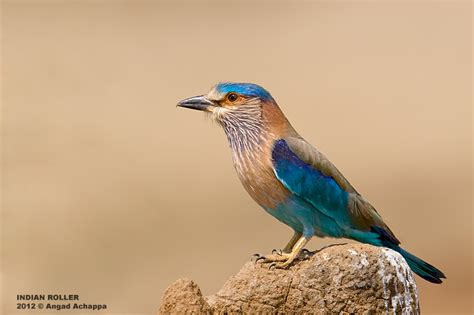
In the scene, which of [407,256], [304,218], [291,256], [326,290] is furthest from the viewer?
[407,256]

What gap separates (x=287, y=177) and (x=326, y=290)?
1290mm

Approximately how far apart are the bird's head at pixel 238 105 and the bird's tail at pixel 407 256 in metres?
1.17

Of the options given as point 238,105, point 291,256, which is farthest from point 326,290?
point 238,105

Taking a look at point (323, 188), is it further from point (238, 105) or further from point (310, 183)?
point (238, 105)

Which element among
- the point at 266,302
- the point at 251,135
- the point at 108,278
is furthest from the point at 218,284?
the point at 266,302

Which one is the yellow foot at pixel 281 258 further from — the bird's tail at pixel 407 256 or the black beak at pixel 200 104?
the black beak at pixel 200 104

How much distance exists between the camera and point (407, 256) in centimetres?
952

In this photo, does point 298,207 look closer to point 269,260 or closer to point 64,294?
point 269,260

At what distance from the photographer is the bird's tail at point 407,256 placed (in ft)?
31.1

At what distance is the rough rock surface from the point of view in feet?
27.4

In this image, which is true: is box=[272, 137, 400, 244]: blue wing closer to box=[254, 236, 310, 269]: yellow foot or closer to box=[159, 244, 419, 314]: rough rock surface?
box=[254, 236, 310, 269]: yellow foot

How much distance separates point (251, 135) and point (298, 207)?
0.73 metres

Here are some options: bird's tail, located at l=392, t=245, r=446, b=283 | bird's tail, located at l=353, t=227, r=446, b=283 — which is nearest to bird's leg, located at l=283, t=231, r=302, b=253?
bird's tail, located at l=353, t=227, r=446, b=283

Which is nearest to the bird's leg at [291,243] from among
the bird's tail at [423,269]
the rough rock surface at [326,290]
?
the rough rock surface at [326,290]
